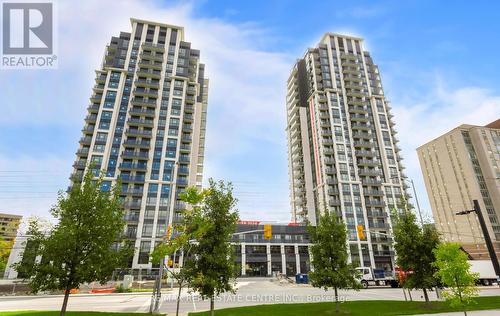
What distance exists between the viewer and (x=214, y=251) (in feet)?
56.1

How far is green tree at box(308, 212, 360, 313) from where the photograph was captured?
20000 millimetres

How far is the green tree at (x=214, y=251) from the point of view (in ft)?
54.8

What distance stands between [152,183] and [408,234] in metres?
64.2

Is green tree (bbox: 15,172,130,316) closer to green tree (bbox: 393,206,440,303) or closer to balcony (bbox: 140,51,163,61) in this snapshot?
green tree (bbox: 393,206,440,303)

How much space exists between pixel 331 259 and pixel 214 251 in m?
8.89

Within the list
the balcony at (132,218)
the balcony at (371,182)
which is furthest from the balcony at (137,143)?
the balcony at (371,182)

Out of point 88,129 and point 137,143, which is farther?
point 137,143

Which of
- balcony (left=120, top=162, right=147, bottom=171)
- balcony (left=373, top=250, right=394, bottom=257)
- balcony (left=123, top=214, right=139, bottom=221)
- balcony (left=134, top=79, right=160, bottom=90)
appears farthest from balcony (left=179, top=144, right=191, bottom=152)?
balcony (left=373, top=250, right=394, bottom=257)

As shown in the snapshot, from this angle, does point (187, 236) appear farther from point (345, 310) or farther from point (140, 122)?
point (140, 122)

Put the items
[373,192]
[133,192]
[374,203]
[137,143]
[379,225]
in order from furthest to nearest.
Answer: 1. [373,192]
2. [374,203]
3. [379,225]
4. [137,143]
5. [133,192]

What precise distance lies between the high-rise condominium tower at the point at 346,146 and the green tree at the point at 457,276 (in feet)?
205

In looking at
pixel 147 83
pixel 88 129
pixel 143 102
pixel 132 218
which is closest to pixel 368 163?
pixel 132 218

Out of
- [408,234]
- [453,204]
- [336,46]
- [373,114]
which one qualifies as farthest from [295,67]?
[408,234]

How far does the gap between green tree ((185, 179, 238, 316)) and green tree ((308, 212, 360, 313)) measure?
6575 mm
